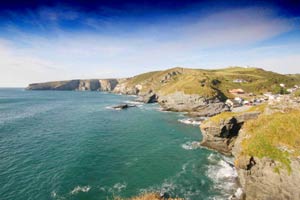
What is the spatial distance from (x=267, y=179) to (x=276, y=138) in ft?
18.8

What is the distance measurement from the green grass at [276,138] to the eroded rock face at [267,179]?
73 centimetres

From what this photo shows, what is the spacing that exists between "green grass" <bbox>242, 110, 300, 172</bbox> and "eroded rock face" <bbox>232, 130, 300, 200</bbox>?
73cm

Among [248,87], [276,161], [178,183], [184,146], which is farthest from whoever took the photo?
[248,87]

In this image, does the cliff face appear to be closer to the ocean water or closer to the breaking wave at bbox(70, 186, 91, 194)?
the ocean water

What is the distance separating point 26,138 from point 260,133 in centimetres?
5814

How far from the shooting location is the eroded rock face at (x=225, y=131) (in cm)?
4569

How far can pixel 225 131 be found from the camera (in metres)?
46.0

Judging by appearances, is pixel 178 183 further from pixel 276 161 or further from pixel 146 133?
pixel 146 133

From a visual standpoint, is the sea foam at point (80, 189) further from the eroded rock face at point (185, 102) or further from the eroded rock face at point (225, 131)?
the eroded rock face at point (185, 102)

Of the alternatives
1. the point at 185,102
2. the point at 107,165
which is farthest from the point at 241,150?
the point at 185,102

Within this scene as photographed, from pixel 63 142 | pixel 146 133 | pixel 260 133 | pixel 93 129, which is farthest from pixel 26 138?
pixel 260 133

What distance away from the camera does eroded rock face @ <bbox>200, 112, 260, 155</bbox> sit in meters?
45.7

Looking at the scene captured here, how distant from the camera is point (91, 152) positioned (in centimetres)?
4519

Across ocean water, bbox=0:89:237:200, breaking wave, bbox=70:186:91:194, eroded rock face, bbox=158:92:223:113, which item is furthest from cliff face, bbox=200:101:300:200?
eroded rock face, bbox=158:92:223:113
